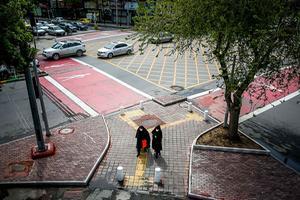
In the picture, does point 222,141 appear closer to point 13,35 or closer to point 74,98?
point 13,35

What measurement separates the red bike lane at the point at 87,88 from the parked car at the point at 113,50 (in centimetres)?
309

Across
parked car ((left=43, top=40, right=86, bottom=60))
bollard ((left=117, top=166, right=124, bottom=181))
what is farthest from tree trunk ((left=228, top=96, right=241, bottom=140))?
parked car ((left=43, top=40, right=86, bottom=60))

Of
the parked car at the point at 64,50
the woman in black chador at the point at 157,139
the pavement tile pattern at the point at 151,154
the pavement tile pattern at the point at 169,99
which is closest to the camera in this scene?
the pavement tile pattern at the point at 151,154

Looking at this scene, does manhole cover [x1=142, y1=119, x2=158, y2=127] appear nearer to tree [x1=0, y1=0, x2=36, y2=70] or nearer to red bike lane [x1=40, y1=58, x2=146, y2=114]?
red bike lane [x1=40, y1=58, x2=146, y2=114]

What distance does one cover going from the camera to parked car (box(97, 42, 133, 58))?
26125mm

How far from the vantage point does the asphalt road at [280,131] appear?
1149 cm

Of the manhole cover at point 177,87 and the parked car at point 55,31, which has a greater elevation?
the parked car at point 55,31

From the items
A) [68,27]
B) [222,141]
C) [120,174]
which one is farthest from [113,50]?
[68,27]

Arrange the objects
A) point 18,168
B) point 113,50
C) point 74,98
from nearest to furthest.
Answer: point 18,168, point 74,98, point 113,50

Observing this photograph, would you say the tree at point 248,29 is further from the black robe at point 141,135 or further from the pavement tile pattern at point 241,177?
the black robe at point 141,135

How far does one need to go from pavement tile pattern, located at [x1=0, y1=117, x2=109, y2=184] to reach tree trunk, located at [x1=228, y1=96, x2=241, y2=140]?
5.47 meters

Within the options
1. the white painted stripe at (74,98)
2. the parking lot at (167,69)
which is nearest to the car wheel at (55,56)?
the parking lot at (167,69)

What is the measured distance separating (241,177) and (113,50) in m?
19.9

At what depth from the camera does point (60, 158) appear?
34.9ft
